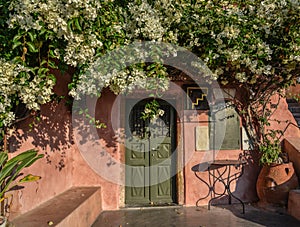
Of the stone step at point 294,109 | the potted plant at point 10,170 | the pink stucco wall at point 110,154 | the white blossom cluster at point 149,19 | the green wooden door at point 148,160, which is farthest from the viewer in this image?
the stone step at point 294,109

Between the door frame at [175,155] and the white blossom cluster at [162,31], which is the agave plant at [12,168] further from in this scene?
the door frame at [175,155]

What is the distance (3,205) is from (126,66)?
7.24ft

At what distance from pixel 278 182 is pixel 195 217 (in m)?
1.63

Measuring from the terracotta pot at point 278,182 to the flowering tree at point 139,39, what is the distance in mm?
635

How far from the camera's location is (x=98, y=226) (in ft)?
14.7

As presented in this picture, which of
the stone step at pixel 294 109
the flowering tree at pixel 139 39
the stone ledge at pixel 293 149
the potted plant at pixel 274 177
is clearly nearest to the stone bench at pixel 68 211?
the flowering tree at pixel 139 39

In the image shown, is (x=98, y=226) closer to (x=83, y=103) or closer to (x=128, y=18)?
(x=83, y=103)

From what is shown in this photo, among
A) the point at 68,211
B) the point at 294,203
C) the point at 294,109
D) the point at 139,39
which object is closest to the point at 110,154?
the point at 68,211

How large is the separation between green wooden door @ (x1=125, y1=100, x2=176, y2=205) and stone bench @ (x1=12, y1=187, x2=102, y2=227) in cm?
78

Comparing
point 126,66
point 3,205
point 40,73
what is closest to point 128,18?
point 126,66

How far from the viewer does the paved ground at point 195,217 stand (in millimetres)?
4531

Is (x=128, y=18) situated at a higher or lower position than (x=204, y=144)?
higher

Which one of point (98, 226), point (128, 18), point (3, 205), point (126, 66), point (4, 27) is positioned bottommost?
point (98, 226)

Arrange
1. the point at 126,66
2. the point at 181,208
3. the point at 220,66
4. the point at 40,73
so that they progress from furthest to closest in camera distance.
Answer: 1. the point at 181,208
2. the point at 220,66
3. the point at 126,66
4. the point at 40,73
